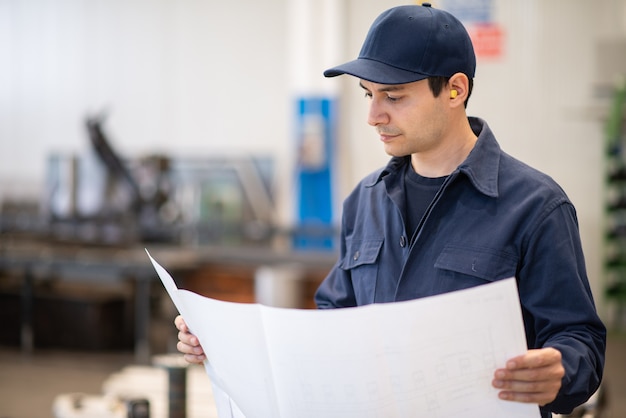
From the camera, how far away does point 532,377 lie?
1235mm

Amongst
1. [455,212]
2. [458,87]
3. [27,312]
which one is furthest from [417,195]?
[27,312]

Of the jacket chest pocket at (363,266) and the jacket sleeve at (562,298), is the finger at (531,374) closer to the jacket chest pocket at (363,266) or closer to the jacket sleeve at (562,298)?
the jacket sleeve at (562,298)

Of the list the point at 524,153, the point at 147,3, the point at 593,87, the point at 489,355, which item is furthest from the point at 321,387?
the point at 147,3

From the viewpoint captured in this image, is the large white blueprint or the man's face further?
the man's face

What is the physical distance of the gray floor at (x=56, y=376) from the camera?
527 cm

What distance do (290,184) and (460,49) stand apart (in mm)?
7705

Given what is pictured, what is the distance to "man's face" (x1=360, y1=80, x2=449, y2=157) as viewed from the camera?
1.51 m

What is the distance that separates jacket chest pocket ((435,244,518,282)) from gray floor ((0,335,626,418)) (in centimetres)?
382

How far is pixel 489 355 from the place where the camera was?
1257 millimetres

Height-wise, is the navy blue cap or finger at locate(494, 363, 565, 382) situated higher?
the navy blue cap

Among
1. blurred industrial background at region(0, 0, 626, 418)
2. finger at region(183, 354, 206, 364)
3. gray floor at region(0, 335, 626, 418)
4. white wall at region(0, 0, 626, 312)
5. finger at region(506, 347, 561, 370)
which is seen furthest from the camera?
white wall at region(0, 0, 626, 312)

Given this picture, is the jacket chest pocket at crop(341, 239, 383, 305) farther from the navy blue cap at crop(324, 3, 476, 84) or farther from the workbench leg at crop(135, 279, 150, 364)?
the workbench leg at crop(135, 279, 150, 364)

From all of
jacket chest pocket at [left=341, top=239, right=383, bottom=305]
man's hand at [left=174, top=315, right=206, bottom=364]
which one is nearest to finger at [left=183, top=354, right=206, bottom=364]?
man's hand at [left=174, top=315, right=206, bottom=364]

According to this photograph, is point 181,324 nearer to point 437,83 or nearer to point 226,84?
point 437,83
